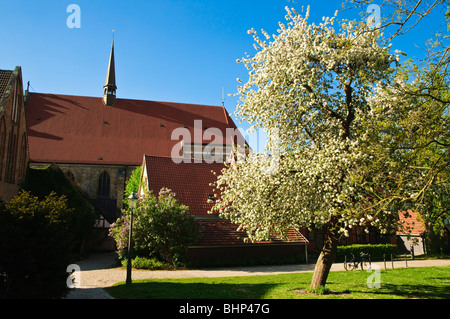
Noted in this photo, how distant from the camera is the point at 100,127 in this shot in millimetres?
41312

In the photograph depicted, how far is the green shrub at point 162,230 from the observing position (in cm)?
1928

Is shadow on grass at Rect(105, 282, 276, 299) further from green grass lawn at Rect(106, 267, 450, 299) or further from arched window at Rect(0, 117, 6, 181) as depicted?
arched window at Rect(0, 117, 6, 181)

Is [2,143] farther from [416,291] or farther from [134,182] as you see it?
[416,291]

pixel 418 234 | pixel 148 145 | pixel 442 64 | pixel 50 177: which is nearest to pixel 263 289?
pixel 442 64

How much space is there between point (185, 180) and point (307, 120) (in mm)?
15601

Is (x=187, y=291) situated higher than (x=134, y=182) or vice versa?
(x=134, y=182)

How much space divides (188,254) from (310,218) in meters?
11.3

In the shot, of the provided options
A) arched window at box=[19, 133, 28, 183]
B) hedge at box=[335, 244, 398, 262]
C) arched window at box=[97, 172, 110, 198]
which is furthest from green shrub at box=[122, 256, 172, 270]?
arched window at box=[97, 172, 110, 198]

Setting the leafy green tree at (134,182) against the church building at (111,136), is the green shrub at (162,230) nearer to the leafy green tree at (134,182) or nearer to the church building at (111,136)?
the church building at (111,136)

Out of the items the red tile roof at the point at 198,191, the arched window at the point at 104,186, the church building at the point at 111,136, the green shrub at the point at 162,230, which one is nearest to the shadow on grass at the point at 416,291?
the red tile roof at the point at 198,191

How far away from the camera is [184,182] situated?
24.9 m

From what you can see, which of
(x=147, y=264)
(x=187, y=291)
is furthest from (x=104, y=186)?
(x=187, y=291)

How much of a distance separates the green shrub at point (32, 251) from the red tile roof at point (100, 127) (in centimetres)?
3181
